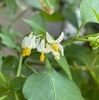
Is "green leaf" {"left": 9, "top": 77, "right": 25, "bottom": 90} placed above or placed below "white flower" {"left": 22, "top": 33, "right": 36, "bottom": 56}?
below

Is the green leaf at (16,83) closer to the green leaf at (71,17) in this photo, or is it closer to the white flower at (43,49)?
the white flower at (43,49)

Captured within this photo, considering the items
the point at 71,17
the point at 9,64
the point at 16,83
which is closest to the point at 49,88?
the point at 16,83

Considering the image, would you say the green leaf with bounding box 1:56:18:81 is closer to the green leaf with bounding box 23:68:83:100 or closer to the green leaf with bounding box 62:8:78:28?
the green leaf with bounding box 23:68:83:100

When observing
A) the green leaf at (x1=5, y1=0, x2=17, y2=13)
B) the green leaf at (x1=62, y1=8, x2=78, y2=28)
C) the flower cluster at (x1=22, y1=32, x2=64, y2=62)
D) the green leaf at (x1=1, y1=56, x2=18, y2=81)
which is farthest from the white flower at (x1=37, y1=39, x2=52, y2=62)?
the green leaf at (x1=62, y1=8, x2=78, y2=28)

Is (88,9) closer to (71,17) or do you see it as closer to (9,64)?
(9,64)

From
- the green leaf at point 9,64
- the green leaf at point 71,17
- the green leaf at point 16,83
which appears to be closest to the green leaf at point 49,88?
the green leaf at point 16,83
